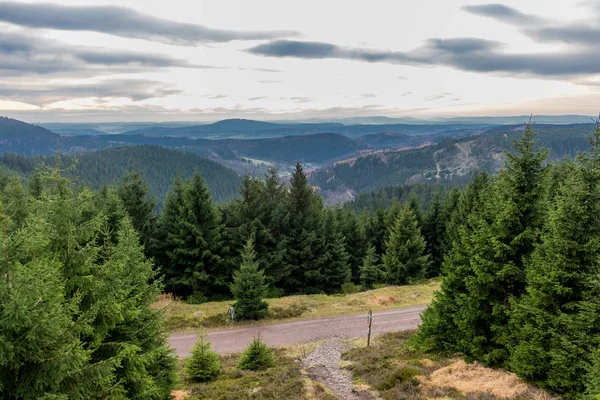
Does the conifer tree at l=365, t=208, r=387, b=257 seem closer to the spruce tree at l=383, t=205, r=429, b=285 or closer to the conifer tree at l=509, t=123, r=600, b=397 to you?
the spruce tree at l=383, t=205, r=429, b=285

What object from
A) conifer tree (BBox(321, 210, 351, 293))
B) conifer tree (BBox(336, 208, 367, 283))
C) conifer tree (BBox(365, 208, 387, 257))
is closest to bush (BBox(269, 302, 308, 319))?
conifer tree (BBox(321, 210, 351, 293))

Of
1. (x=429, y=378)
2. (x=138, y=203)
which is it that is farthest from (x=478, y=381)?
(x=138, y=203)

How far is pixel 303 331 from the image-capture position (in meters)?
26.5

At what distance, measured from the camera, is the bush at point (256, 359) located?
19203 millimetres

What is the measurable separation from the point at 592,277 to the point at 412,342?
10.4 m

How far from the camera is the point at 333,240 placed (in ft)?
141

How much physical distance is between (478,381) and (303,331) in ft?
45.3

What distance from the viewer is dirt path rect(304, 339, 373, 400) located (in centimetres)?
1559

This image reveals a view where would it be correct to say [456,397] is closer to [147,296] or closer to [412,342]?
[412,342]

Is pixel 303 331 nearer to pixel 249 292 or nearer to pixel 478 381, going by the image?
pixel 249 292

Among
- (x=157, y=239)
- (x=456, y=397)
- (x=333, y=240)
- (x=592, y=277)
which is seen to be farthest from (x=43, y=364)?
(x=333, y=240)

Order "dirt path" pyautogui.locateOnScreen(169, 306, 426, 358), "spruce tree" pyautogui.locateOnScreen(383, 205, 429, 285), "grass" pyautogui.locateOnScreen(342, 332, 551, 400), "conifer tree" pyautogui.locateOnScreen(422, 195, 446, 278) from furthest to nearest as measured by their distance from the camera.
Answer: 1. "conifer tree" pyautogui.locateOnScreen(422, 195, 446, 278)
2. "spruce tree" pyautogui.locateOnScreen(383, 205, 429, 285)
3. "dirt path" pyautogui.locateOnScreen(169, 306, 426, 358)
4. "grass" pyautogui.locateOnScreen(342, 332, 551, 400)

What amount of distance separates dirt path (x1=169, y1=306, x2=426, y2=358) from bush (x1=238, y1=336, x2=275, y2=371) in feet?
14.4

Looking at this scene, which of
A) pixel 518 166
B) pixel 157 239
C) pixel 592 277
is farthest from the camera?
pixel 157 239
